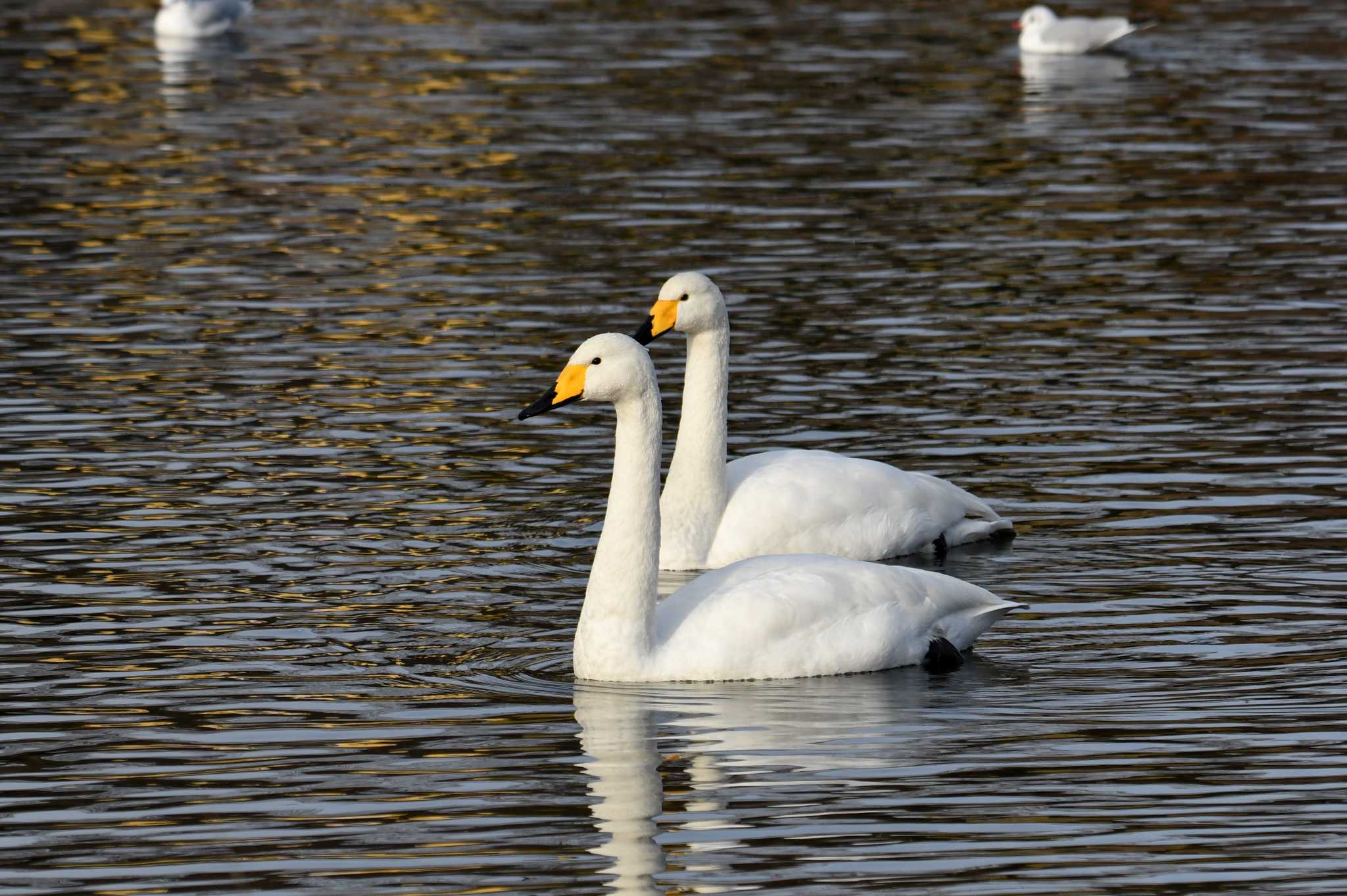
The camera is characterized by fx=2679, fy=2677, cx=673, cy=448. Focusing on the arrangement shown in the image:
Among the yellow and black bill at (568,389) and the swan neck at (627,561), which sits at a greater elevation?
the yellow and black bill at (568,389)

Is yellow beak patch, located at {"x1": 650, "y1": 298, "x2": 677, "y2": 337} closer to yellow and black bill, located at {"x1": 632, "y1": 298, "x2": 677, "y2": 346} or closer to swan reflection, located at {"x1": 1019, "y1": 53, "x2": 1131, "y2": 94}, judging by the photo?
yellow and black bill, located at {"x1": 632, "y1": 298, "x2": 677, "y2": 346}

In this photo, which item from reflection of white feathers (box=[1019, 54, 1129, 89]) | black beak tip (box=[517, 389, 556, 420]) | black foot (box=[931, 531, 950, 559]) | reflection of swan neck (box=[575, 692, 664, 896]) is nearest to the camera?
reflection of swan neck (box=[575, 692, 664, 896])

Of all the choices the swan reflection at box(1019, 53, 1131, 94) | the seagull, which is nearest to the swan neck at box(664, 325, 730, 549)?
the swan reflection at box(1019, 53, 1131, 94)

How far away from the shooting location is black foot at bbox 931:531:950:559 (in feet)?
46.8

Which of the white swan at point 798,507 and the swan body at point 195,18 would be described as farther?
the swan body at point 195,18

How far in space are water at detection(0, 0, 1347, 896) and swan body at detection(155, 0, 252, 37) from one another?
20.3 feet

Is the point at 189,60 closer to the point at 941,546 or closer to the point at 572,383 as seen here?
the point at 941,546

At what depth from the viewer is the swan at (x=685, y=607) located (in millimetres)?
11289

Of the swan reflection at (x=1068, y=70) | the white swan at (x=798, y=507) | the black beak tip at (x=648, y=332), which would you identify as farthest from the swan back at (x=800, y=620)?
the swan reflection at (x=1068, y=70)

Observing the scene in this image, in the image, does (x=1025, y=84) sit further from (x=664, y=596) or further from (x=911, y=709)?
(x=911, y=709)

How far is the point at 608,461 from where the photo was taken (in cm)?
1623

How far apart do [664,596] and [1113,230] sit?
1141cm

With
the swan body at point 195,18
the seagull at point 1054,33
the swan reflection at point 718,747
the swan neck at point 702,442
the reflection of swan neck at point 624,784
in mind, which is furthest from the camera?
the swan body at point 195,18

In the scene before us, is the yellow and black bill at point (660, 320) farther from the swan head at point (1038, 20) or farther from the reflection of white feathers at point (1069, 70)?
the swan head at point (1038, 20)
